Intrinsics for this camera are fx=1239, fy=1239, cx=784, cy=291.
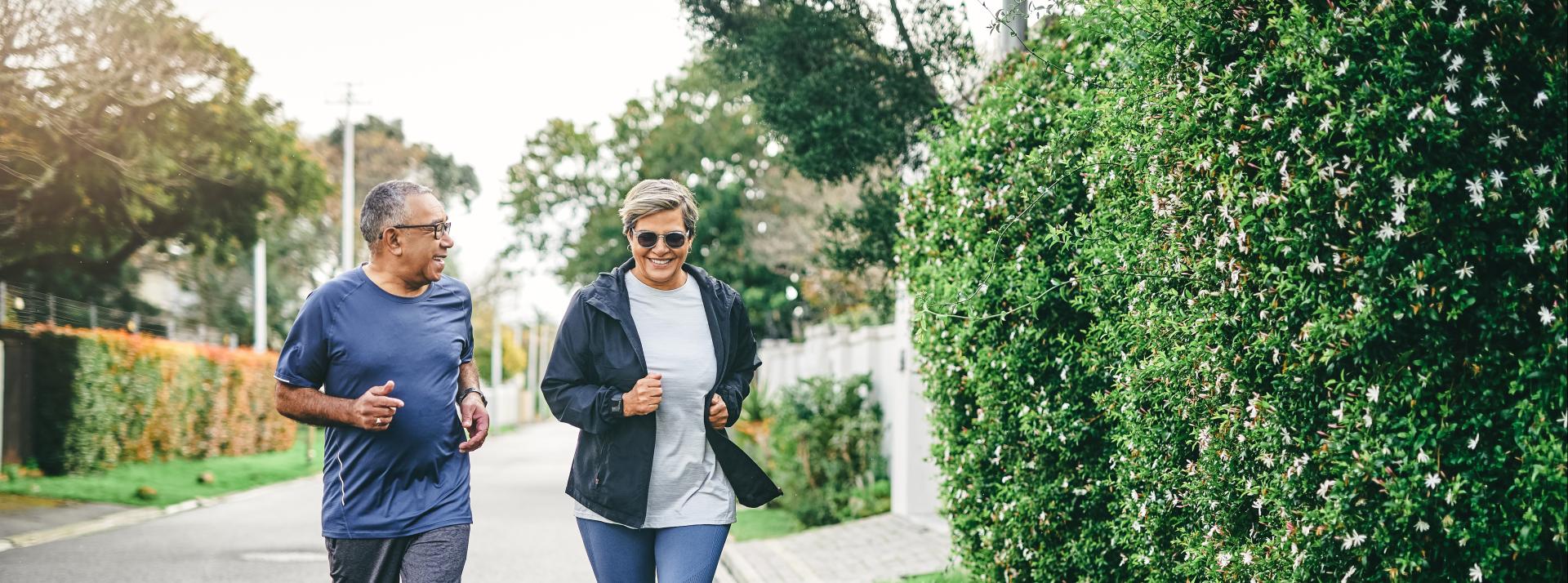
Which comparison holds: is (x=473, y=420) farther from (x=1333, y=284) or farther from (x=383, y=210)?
(x=1333, y=284)

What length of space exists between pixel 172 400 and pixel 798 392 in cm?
1302

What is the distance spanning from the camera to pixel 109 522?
12.8 m

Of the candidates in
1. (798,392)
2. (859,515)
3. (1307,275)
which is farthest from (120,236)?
(1307,275)

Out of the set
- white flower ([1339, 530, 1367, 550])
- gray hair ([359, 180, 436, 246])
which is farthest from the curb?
white flower ([1339, 530, 1367, 550])

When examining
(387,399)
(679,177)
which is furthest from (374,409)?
(679,177)

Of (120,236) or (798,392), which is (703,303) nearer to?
(798,392)

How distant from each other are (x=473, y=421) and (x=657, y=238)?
88 cm

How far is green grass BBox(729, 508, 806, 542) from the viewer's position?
39.4 ft

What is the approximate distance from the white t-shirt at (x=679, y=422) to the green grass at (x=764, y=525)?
7.51 meters

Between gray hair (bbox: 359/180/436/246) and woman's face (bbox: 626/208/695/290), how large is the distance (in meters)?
0.73

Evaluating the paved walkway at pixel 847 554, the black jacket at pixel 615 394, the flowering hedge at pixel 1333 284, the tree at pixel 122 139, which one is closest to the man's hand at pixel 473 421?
the black jacket at pixel 615 394

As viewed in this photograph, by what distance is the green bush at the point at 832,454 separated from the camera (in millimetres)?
12727

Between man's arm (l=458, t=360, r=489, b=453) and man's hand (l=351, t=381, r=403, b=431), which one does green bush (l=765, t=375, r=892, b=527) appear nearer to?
man's arm (l=458, t=360, r=489, b=453)

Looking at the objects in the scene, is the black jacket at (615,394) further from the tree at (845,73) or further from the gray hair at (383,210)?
the tree at (845,73)
